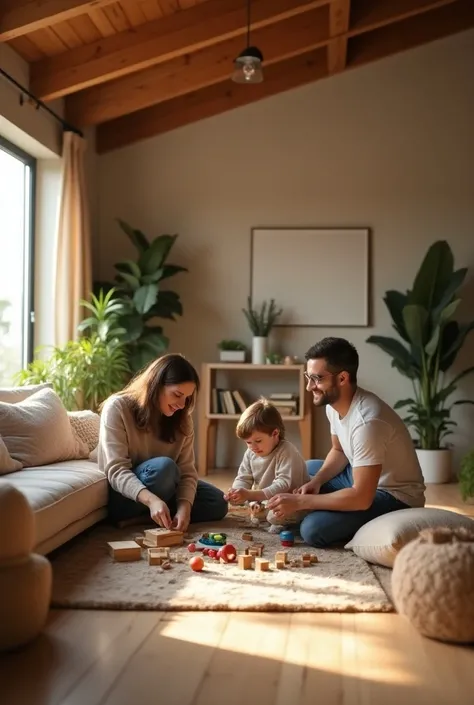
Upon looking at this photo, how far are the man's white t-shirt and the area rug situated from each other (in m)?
0.36

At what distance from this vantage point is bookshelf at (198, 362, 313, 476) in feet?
20.6

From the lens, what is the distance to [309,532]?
339cm

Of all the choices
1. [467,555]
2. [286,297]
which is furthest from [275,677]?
[286,297]

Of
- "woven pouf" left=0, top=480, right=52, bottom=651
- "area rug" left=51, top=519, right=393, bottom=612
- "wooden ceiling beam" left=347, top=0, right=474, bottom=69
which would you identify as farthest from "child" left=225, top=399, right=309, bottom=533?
"wooden ceiling beam" left=347, top=0, right=474, bottom=69

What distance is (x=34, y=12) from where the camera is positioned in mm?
4395

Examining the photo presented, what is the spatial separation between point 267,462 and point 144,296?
2.66 m

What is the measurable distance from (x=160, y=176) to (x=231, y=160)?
60cm

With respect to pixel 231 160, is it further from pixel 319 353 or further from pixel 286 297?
pixel 319 353

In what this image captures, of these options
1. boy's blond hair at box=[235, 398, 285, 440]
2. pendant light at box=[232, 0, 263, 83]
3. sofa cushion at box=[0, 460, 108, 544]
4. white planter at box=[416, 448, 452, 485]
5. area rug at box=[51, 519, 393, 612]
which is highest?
pendant light at box=[232, 0, 263, 83]

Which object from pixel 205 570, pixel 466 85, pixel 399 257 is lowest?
pixel 205 570

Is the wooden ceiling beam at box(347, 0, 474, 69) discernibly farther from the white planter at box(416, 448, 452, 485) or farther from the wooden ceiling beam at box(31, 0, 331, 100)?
the white planter at box(416, 448, 452, 485)

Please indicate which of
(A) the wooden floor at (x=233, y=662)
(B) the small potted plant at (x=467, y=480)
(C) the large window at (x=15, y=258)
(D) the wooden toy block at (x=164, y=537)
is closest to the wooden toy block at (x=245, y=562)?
(D) the wooden toy block at (x=164, y=537)

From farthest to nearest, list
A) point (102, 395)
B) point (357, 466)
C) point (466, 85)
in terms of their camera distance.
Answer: point (466, 85) < point (102, 395) < point (357, 466)

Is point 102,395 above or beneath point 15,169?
beneath
